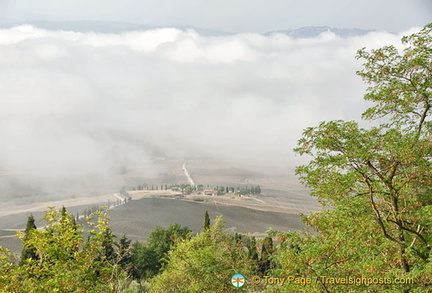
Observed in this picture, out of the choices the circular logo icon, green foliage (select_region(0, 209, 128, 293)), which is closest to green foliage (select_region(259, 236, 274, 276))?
the circular logo icon

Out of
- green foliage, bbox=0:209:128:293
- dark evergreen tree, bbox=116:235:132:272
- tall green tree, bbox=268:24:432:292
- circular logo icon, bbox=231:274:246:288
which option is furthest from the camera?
dark evergreen tree, bbox=116:235:132:272

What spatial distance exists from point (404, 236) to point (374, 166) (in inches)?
86.6

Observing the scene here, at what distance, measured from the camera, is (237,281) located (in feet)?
39.5

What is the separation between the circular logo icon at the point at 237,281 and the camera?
39.5 ft

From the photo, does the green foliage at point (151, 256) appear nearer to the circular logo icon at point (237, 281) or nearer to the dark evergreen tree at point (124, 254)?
the dark evergreen tree at point (124, 254)

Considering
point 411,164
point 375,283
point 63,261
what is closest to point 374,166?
point 411,164

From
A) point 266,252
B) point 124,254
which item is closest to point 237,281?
point 124,254

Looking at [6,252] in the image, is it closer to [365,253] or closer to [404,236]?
[365,253]

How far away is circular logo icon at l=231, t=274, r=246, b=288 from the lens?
1205cm

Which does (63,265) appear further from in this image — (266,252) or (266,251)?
(266,252)

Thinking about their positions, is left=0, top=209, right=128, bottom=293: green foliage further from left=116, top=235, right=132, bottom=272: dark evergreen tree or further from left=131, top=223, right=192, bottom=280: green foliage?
left=131, top=223, right=192, bottom=280: green foliage

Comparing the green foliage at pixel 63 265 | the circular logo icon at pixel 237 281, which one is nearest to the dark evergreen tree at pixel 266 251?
the circular logo icon at pixel 237 281

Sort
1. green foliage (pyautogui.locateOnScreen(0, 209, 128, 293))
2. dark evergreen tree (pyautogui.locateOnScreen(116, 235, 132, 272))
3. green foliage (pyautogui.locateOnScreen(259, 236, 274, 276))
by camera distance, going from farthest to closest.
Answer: dark evergreen tree (pyautogui.locateOnScreen(116, 235, 132, 272)) → green foliage (pyautogui.locateOnScreen(259, 236, 274, 276)) → green foliage (pyautogui.locateOnScreen(0, 209, 128, 293))

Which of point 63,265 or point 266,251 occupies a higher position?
point 63,265
